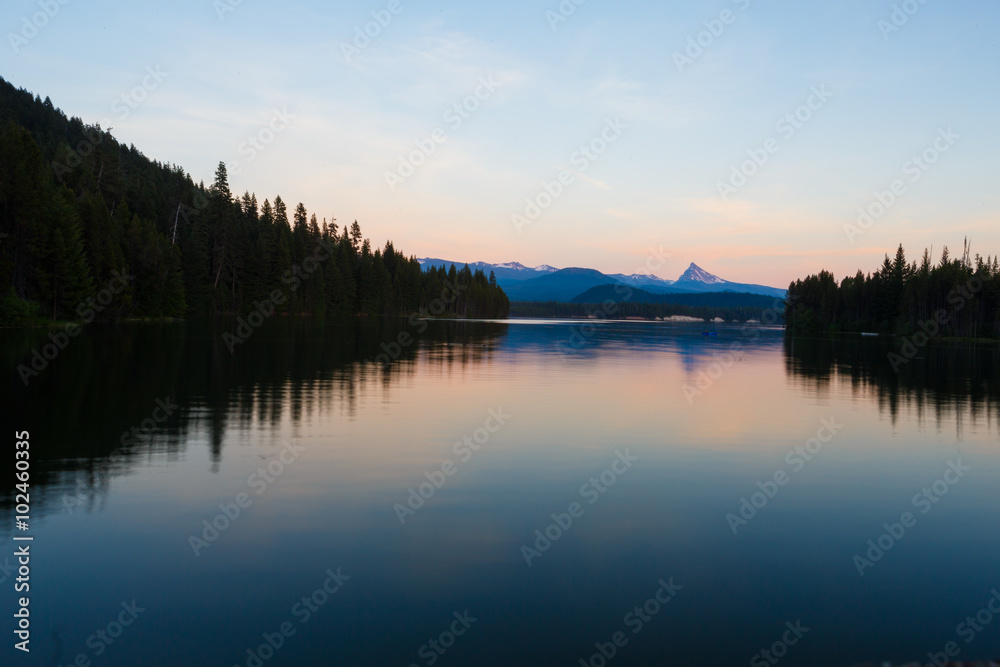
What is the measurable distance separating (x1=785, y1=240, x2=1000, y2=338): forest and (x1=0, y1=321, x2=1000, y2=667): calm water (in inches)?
5399

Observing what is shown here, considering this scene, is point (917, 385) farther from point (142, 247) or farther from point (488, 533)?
point (142, 247)

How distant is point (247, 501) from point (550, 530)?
18.5ft

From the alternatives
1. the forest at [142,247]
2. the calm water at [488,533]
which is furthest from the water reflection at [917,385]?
the forest at [142,247]

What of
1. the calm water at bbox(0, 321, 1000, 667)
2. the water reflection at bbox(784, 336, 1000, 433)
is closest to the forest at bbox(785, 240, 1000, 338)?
the water reflection at bbox(784, 336, 1000, 433)

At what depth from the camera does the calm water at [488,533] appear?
7781mm

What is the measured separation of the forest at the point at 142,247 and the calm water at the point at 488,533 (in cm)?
5205

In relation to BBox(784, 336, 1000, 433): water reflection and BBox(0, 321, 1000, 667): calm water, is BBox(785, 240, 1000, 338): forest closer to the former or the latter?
BBox(784, 336, 1000, 433): water reflection

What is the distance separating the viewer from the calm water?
778 centimetres

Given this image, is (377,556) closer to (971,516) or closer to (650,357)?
(971,516)

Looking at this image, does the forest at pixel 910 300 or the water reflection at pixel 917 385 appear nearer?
the water reflection at pixel 917 385

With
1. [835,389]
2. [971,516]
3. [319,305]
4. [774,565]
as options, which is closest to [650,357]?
[835,389]

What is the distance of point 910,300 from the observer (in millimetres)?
147250

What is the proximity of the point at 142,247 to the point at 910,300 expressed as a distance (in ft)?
492

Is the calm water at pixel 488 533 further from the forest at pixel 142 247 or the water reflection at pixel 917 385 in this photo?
the forest at pixel 142 247
